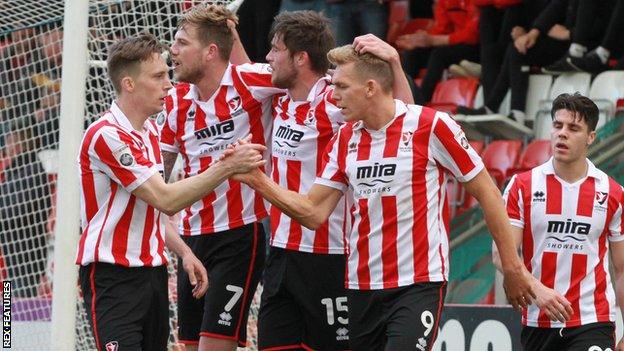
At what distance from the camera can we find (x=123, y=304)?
5805 mm

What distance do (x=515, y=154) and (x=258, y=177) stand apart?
5.41 metres

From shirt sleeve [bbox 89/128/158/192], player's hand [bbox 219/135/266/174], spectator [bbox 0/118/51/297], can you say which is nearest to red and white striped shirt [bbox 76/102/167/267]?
shirt sleeve [bbox 89/128/158/192]

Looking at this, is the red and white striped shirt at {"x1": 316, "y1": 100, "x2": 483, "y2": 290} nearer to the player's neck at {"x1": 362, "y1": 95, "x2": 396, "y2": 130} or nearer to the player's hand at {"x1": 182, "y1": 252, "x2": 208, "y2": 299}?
the player's neck at {"x1": 362, "y1": 95, "x2": 396, "y2": 130}

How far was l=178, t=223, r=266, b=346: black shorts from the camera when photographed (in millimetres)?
6820

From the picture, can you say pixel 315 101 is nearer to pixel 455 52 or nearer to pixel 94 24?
pixel 94 24

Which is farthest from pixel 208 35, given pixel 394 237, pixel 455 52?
pixel 455 52

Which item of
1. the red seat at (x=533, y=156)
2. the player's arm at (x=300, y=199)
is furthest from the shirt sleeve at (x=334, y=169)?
the red seat at (x=533, y=156)

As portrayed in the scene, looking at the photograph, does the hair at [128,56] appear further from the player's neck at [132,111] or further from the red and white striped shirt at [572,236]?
the red and white striped shirt at [572,236]

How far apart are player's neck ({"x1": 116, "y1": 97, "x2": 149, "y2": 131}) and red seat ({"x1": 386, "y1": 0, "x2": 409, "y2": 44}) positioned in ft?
22.0

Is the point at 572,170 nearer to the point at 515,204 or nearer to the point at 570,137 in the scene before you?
the point at 570,137

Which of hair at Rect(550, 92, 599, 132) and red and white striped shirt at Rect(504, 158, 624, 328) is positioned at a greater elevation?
hair at Rect(550, 92, 599, 132)

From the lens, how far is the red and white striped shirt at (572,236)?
656cm

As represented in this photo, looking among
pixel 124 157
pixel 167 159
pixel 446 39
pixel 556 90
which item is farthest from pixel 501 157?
pixel 124 157

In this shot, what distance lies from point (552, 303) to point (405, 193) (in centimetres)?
98
